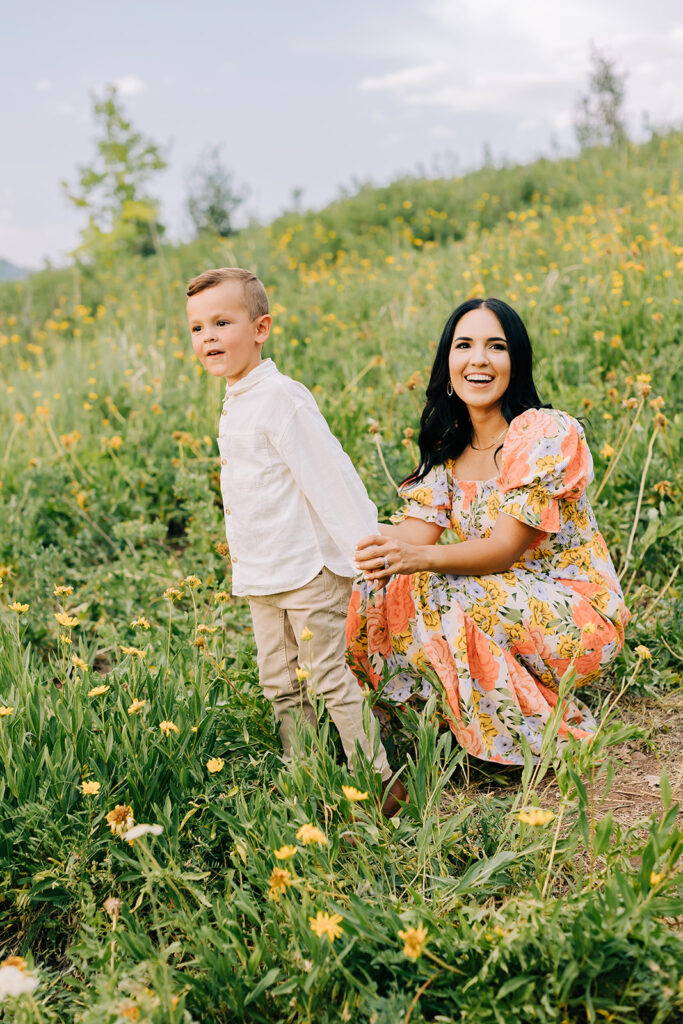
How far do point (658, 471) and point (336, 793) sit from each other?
192 centimetres

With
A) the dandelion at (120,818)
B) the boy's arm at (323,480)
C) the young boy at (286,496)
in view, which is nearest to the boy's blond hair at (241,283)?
the young boy at (286,496)

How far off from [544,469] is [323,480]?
59 centimetres

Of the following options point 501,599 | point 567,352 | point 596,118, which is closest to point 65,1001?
point 501,599

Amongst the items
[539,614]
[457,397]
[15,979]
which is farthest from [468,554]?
[15,979]

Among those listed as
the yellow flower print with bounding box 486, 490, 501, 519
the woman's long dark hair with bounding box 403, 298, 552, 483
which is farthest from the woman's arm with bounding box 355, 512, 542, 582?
the woman's long dark hair with bounding box 403, 298, 552, 483

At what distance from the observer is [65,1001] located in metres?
1.60

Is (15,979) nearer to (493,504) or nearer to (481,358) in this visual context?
(493,504)

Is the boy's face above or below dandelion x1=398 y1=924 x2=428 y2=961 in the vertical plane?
above

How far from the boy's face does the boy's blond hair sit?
0.01 m

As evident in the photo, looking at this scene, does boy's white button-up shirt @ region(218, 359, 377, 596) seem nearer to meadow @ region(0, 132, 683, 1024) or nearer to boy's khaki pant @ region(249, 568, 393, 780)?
boy's khaki pant @ region(249, 568, 393, 780)

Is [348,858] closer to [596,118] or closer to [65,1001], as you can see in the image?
[65,1001]

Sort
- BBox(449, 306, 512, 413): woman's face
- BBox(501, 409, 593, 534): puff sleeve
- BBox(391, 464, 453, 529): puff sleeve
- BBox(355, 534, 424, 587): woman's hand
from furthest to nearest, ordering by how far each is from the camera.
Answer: BBox(391, 464, 453, 529): puff sleeve < BBox(449, 306, 512, 413): woman's face < BBox(501, 409, 593, 534): puff sleeve < BBox(355, 534, 424, 587): woman's hand

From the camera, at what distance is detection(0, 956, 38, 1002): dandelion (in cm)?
127

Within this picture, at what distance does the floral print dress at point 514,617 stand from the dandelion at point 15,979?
3.68 feet
